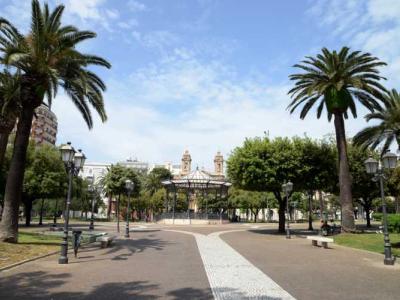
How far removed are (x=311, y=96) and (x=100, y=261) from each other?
20983mm

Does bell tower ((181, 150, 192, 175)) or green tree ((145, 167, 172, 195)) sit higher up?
bell tower ((181, 150, 192, 175))

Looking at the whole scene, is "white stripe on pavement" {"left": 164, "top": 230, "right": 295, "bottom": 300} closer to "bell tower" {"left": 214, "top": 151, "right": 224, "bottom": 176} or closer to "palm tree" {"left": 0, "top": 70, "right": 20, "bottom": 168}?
"palm tree" {"left": 0, "top": 70, "right": 20, "bottom": 168}

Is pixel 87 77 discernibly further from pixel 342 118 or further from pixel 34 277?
pixel 342 118

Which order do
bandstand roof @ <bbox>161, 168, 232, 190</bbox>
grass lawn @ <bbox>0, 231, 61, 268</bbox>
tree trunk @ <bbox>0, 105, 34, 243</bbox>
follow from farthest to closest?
bandstand roof @ <bbox>161, 168, 232, 190</bbox>
tree trunk @ <bbox>0, 105, 34, 243</bbox>
grass lawn @ <bbox>0, 231, 61, 268</bbox>

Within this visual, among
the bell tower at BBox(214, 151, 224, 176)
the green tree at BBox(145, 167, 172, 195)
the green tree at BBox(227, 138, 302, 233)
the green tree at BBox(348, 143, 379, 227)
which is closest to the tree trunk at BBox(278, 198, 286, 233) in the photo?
the green tree at BBox(227, 138, 302, 233)

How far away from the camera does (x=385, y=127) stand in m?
27.1

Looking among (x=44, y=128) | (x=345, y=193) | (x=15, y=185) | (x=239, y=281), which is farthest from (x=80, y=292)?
(x=44, y=128)

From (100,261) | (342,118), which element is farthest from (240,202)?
(100,261)

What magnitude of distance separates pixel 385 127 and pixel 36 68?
22.8 m

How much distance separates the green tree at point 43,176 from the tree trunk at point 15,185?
831 inches

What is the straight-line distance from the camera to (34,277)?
1015 cm

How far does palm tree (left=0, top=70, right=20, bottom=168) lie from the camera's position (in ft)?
55.7

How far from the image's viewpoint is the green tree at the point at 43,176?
3700cm

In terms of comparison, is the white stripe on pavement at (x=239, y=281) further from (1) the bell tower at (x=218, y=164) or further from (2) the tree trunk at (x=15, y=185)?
(1) the bell tower at (x=218, y=164)
